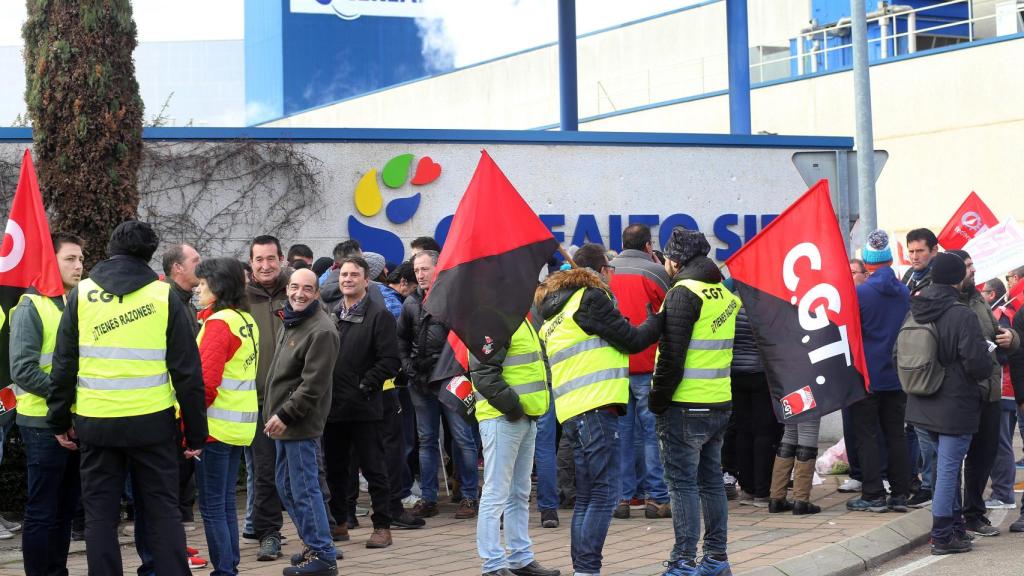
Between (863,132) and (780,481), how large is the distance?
498cm

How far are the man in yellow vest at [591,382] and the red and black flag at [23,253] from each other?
3.02 meters

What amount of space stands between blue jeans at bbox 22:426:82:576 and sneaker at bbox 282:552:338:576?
129 cm

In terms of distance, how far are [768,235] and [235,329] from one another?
335 centimetres

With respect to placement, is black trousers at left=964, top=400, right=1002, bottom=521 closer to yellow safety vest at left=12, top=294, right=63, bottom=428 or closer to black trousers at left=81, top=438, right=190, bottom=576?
black trousers at left=81, top=438, right=190, bottom=576

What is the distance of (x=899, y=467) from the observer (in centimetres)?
1027

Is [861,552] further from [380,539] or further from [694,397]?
[380,539]

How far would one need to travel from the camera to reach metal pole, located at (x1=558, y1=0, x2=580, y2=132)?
17.0 metres

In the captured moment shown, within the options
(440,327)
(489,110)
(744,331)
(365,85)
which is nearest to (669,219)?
(744,331)

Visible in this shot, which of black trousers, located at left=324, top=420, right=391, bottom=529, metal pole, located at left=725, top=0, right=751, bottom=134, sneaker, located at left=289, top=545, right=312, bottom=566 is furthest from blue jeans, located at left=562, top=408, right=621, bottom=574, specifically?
metal pole, located at left=725, top=0, right=751, bottom=134

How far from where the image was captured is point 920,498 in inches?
412

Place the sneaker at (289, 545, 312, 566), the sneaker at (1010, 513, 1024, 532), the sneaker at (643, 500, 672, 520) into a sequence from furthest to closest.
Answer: the sneaker at (643, 500, 672, 520)
the sneaker at (1010, 513, 1024, 532)
the sneaker at (289, 545, 312, 566)

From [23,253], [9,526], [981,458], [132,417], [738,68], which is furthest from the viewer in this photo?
[738,68]

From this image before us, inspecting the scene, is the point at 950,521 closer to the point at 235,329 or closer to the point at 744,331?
the point at 744,331

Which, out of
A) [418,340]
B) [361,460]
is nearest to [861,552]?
[361,460]
